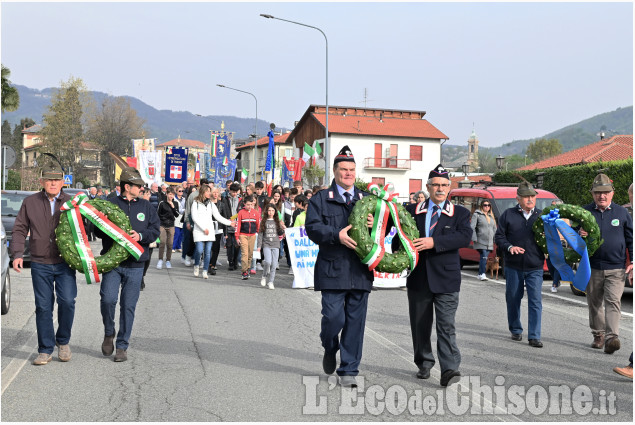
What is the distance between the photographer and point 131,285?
7.36m

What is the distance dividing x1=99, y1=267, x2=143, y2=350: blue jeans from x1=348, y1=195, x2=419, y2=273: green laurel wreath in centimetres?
251

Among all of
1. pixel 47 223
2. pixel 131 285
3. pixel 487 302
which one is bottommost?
pixel 487 302

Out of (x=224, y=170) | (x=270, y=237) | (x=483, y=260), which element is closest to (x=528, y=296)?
(x=270, y=237)

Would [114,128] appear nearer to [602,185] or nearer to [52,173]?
[52,173]

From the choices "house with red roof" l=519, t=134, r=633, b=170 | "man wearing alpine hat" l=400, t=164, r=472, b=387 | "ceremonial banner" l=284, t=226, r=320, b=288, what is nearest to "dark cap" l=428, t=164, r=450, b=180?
"man wearing alpine hat" l=400, t=164, r=472, b=387

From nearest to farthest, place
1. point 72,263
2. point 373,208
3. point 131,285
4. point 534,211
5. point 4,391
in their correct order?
point 4,391 → point 373,208 → point 72,263 → point 131,285 → point 534,211

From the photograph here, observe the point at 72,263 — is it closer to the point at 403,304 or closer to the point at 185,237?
the point at 403,304

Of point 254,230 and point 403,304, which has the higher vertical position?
point 254,230

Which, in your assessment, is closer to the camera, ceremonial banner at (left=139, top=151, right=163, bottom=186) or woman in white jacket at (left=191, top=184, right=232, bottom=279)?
woman in white jacket at (left=191, top=184, right=232, bottom=279)

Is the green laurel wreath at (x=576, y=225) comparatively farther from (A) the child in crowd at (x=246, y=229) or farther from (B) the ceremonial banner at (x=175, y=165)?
(B) the ceremonial banner at (x=175, y=165)

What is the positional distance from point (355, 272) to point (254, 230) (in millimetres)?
8814

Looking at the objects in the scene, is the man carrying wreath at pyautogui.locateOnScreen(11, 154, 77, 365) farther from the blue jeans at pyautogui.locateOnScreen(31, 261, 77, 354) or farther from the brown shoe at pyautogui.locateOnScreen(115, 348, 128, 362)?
the brown shoe at pyautogui.locateOnScreen(115, 348, 128, 362)

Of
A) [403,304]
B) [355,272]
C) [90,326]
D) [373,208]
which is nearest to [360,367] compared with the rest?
[355,272]

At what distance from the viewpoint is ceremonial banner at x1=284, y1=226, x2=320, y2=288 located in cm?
1356
